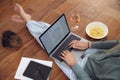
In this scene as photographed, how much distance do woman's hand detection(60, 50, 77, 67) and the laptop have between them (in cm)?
3

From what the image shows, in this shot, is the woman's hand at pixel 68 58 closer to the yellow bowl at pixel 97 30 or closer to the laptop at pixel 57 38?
the laptop at pixel 57 38

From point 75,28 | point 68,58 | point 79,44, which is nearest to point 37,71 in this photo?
point 68,58

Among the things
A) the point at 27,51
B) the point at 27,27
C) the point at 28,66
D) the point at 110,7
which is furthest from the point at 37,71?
the point at 110,7

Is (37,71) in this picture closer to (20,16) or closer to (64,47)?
(64,47)

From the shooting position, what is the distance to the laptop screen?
1.47 m

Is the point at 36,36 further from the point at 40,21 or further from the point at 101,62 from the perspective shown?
the point at 101,62

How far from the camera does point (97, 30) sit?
169 centimetres

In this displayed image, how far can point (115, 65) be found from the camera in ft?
4.36

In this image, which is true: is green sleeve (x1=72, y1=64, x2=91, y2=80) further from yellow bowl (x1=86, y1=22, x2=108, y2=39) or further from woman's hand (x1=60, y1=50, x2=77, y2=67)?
yellow bowl (x1=86, y1=22, x2=108, y2=39)

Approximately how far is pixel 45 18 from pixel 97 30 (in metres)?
0.45

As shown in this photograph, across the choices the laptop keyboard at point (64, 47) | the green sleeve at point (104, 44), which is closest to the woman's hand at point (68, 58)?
the laptop keyboard at point (64, 47)

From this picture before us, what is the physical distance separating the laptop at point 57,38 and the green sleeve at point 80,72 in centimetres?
15

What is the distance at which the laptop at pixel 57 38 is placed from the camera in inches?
58.4

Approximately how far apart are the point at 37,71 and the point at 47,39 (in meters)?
0.23
